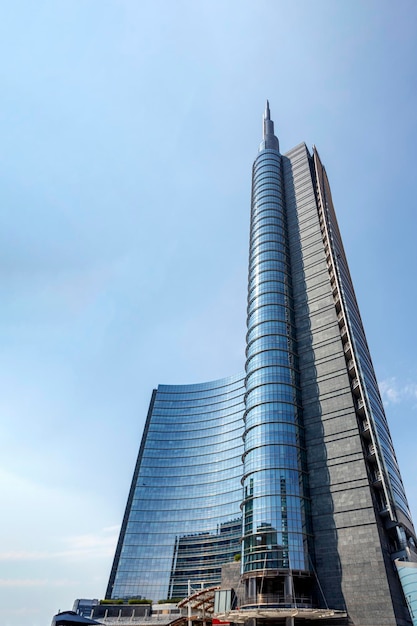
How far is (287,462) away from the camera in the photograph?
7462cm

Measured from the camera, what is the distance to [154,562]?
5039 inches

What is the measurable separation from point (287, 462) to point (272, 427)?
7260 millimetres

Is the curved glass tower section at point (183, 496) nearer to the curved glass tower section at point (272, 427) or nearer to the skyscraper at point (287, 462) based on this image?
the skyscraper at point (287, 462)

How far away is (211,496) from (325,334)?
3118 inches

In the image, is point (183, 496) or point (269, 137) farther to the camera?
point (269, 137)

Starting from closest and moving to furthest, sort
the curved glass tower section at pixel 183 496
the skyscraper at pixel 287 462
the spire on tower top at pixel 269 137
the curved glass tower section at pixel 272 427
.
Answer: the skyscraper at pixel 287 462, the curved glass tower section at pixel 272 427, the curved glass tower section at pixel 183 496, the spire on tower top at pixel 269 137

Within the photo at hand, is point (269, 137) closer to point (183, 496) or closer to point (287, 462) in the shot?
point (287, 462)

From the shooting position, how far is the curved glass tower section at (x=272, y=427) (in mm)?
64750

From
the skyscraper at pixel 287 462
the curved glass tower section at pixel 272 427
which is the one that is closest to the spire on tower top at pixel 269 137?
the skyscraper at pixel 287 462

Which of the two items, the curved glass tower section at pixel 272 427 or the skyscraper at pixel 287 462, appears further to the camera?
the curved glass tower section at pixel 272 427

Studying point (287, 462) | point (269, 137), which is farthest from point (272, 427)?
point (269, 137)

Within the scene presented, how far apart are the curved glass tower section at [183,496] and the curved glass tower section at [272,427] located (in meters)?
51.2

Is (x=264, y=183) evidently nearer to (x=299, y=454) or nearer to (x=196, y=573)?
(x=299, y=454)

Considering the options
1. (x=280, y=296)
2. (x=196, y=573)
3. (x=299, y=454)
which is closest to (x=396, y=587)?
(x=299, y=454)
